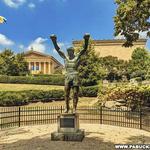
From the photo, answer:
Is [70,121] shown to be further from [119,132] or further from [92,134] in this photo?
[119,132]

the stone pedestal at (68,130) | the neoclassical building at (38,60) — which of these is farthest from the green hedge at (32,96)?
the neoclassical building at (38,60)

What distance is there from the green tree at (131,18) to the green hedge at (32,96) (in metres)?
13.4

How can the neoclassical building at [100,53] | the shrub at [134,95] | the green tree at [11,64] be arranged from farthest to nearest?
the neoclassical building at [100,53] → the green tree at [11,64] → the shrub at [134,95]

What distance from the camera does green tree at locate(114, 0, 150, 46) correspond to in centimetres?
2177

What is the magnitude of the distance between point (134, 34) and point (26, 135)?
39.3 feet

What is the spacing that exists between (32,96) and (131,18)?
16.3 metres

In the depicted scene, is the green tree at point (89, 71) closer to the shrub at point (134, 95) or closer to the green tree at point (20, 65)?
the shrub at point (134, 95)

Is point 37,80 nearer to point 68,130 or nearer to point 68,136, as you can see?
point 68,130

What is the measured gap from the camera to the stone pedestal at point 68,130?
13828mm

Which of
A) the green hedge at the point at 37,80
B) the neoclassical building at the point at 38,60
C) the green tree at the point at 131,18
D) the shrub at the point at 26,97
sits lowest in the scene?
the shrub at the point at 26,97

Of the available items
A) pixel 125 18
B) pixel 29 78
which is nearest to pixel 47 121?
pixel 125 18

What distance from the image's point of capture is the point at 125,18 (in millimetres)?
22703

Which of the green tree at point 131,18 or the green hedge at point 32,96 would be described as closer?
the green tree at point 131,18

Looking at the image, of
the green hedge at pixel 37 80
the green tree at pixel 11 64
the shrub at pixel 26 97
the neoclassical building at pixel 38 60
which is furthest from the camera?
the neoclassical building at pixel 38 60
